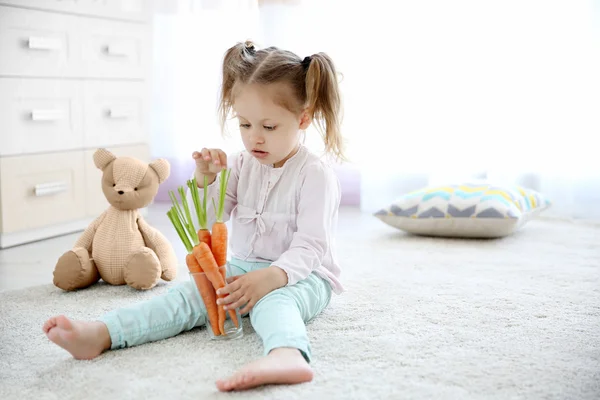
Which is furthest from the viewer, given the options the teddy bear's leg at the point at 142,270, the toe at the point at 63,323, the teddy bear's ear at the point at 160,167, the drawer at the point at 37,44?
the drawer at the point at 37,44

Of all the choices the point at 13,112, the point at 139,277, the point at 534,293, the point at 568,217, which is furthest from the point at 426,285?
the point at 13,112

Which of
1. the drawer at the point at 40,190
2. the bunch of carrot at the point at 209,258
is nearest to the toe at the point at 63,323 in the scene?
the bunch of carrot at the point at 209,258

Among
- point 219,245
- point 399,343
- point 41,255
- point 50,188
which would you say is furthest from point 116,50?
point 399,343

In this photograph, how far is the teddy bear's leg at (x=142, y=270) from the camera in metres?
1.48

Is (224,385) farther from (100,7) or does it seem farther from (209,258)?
(100,7)

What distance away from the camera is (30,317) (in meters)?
1.33

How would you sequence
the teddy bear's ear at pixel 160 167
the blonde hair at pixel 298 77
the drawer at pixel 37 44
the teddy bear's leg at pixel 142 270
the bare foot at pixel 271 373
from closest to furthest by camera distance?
the bare foot at pixel 271 373 < the blonde hair at pixel 298 77 < the teddy bear's leg at pixel 142 270 < the teddy bear's ear at pixel 160 167 < the drawer at pixel 37 44

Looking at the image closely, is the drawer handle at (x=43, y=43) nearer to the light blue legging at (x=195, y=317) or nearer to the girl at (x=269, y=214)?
the girl at (x=269, y=214)

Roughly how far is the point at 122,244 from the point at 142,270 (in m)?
0.08

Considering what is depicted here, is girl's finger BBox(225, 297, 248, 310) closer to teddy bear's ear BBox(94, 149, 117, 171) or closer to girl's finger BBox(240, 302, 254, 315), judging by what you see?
girl's finger BBox(240, 302, 254, 315)

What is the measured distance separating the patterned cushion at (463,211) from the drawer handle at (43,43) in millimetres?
1050

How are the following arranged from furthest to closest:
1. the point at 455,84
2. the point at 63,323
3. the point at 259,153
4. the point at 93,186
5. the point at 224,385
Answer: the point at 455,84
the point at 93,186
the point at 259,153
the point at 63,323
the point at 224,385

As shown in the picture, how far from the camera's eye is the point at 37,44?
1.97 meters

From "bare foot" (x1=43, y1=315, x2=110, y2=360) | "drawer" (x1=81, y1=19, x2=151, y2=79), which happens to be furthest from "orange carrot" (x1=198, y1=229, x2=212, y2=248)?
"drawer" (x1=81, y1=19, x2=151, y2=79)
